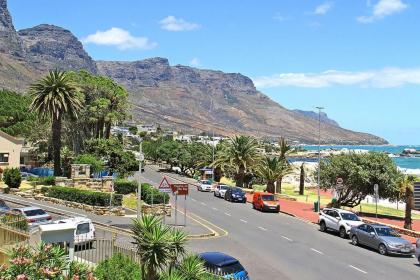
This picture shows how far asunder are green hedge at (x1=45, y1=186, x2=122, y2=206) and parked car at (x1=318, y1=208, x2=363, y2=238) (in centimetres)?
1430

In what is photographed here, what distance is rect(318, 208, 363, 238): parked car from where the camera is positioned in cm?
3089

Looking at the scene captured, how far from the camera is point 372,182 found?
42.5 meters

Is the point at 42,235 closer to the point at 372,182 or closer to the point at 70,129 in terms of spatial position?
the point at 372,182

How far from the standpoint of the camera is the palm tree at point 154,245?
11.7 metres

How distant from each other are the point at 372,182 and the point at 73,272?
35.9 metres

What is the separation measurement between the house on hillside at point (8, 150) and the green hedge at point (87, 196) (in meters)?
24.8

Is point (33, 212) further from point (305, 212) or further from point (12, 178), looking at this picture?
point (305, 212)

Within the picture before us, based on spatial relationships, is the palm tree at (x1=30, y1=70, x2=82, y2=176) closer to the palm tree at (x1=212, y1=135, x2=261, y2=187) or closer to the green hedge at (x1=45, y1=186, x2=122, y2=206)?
the green hedge at (x1=45, y1=186, x2=122, y2=206)

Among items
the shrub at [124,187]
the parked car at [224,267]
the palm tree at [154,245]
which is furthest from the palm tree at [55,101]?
the palm tree at [154,245]

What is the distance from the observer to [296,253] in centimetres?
2483

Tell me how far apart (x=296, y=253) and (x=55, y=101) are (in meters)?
34.2


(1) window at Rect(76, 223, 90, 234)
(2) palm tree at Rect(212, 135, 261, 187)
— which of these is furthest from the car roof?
(2) palm tree at Rect(212, 135, 261, 187)

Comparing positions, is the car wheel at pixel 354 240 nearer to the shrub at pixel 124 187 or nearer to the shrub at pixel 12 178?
the shrub at pixel 124 187

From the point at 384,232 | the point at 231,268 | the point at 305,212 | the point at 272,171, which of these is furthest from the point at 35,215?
the point at 272,171
